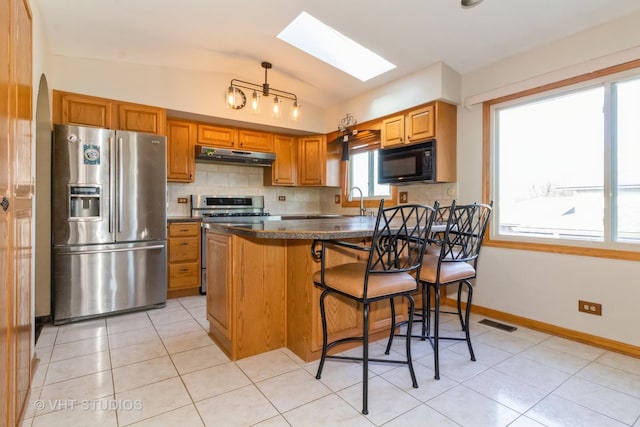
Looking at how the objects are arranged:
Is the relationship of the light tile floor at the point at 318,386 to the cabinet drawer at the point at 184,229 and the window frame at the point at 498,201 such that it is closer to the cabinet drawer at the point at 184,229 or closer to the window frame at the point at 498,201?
the window frame at the point at 498,201

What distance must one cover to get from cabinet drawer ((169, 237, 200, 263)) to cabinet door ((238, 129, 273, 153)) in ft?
4.69

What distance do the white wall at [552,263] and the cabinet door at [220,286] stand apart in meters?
2.37

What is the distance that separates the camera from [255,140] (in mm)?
4426

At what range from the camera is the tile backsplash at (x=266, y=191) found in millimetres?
3654

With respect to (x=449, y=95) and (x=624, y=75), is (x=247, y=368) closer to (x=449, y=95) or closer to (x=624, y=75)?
(x=449, y=95)

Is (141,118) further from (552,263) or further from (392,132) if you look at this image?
(552,263)

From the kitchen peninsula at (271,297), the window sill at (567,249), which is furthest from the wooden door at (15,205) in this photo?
the window sill at (567,249)

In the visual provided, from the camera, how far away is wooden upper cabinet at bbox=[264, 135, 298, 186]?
4594 millimetres

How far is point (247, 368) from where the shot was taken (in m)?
Answer: 2.00

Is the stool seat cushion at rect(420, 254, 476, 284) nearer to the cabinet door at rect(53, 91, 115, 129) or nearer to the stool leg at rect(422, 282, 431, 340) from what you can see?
the stool leg at rect(422, 282, 431, 340)

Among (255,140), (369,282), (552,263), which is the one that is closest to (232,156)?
(255,140)

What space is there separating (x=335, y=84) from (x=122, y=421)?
12.3 ft

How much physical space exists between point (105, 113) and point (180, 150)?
0.85 meters

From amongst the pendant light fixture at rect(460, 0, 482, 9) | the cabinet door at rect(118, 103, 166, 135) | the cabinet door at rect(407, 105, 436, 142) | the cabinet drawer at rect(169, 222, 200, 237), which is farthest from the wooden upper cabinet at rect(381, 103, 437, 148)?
the cabinet door at rect(118, 103, 166, 135)
